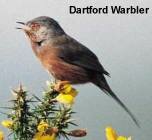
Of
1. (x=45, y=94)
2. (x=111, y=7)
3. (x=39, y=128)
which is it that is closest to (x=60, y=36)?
(x=111, y=7)

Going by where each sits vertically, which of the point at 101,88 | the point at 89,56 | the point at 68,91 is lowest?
the point at 101,88

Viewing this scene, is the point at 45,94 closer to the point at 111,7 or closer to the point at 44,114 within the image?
the point at 44,114

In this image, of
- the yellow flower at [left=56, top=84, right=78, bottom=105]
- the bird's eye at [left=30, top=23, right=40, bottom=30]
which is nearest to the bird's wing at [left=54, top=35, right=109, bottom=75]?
the bird's eye at [left=30, top=23, right=40, bottom=30]

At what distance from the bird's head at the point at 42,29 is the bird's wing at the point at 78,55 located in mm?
162

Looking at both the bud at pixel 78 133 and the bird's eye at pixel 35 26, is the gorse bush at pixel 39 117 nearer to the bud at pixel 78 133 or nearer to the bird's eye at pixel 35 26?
the bud at pixel 78 133

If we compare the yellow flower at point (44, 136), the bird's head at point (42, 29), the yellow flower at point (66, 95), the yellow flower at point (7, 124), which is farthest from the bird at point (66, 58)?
the yellow flower at point (44, 136)

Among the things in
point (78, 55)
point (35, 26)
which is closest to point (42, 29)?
point (35, 26)

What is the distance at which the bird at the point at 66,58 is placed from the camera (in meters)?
3.18

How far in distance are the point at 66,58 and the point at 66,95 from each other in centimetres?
184

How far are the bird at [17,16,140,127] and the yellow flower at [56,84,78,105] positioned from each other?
135 cm

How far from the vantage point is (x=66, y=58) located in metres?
3.50

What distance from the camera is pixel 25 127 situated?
1627mm

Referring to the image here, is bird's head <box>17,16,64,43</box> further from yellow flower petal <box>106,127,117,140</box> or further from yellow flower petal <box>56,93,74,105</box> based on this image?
yellow flower petal <box>106,127,117,140</box>

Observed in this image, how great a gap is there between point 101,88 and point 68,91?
1629 millimetres
